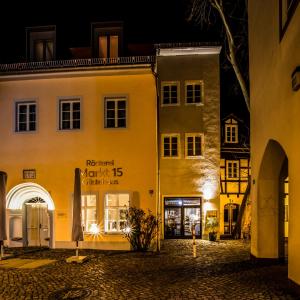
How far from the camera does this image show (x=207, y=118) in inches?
952

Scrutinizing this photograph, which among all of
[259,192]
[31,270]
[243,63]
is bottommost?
[31,270]

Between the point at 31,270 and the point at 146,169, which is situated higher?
the point at 146,169

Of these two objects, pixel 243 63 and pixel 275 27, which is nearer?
pixel 275 27

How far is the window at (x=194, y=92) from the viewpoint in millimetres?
24328

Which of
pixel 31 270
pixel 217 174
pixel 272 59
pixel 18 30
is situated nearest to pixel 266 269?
pixel 272 59

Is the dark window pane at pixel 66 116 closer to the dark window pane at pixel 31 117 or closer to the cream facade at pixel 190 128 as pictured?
the dark window pane at pixel 31 117

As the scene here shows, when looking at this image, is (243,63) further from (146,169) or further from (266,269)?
(266,269)

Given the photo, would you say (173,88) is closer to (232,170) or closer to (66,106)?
(66,106)

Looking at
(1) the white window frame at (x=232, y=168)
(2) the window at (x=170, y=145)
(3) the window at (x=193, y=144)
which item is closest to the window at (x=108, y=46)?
(2) the window at (x=170, y=145)

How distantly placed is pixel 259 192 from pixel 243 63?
10372 mm

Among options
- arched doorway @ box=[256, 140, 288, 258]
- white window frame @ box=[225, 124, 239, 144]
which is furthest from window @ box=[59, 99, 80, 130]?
white window frame @ box=[225, 124, 239, 144]

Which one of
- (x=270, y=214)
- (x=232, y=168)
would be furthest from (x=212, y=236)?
(x=270, y=214)

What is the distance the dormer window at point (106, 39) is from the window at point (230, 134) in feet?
36.4

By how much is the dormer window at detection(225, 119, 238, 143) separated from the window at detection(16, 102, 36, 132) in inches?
529
